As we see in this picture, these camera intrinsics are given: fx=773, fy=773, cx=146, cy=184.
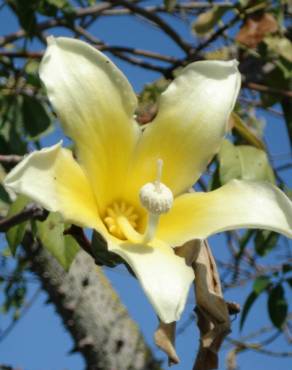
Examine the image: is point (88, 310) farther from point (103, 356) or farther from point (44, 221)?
point (44, 221)

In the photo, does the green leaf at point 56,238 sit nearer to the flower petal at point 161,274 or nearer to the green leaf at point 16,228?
the green leaf at point 16,228

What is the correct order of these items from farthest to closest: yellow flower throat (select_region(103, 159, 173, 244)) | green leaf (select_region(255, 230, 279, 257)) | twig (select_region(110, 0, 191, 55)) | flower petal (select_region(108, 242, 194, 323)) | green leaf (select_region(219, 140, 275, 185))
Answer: twig (select_region(110, 0, 191, 55)) < green leaf (select_region(255, 230, 279, 257)) < green leaf (select_region(219, 140, 275, 185)) < yellow flower throat (select_region(103, 159, 173, 244)) < flower petal (select_region(108, 242, 194, 323))

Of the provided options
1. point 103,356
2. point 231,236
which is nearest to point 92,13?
point 231,236

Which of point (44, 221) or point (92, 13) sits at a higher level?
point (44, 221)

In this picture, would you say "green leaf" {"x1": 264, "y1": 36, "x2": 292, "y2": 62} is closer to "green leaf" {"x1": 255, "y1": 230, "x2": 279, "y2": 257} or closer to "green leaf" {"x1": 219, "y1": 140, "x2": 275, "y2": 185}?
"green leaf" {"x1": 255, "y1": 230, "x2": 279, "y2": 257}

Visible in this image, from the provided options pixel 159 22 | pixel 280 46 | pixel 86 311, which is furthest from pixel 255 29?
pixel 86 311

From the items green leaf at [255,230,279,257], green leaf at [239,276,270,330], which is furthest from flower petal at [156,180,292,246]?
green leaf at [239,276,270,330]

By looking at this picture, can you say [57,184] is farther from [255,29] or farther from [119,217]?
[255,29]
